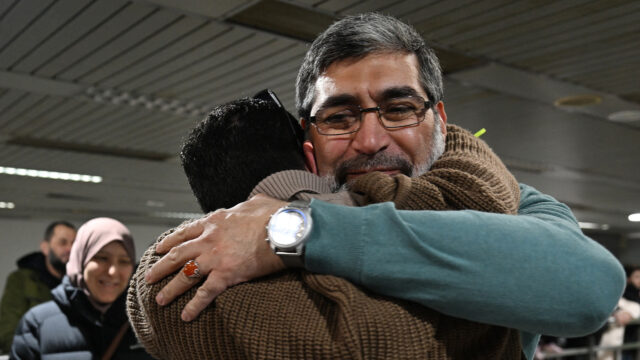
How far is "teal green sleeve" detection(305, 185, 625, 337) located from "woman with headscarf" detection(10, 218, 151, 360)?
274 centimetres

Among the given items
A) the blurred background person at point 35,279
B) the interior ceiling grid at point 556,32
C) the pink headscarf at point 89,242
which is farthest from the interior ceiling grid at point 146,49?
the interior ceiling grid at point 556,32

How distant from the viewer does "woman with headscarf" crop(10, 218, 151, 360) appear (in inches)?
130

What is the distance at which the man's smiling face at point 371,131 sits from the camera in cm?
133

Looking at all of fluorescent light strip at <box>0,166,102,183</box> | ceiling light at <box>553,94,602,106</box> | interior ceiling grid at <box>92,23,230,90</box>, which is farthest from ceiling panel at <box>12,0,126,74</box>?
fluorescent light strip at <box>0,166,102,183</box>

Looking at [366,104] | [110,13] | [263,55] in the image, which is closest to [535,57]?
[263,55]

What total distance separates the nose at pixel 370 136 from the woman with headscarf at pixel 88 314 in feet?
8.35

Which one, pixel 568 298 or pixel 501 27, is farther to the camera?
pixel 501 27

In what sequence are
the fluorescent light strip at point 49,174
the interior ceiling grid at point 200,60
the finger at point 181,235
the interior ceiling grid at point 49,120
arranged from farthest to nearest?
the fluorescent light strip at point 49,174 < the interior ceiling grid at point 49,120 < the interior ceiling grid at point 200,60 < the finger at point 181,235

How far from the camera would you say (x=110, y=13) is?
4.24 metres

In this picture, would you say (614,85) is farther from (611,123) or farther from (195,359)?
(195,359)

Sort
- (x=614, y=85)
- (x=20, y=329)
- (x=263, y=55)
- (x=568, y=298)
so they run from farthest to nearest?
(x=614, y=85)
(x=263, y=55)
(x=20, y=329)
(x=568, y=298)

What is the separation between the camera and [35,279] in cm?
528

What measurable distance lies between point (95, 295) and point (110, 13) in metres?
1.98

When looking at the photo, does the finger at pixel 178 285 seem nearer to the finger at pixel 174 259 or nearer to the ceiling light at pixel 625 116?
the finger at pixel 174 259
